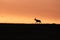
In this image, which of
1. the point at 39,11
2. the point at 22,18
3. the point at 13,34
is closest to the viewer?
the point at 13,34

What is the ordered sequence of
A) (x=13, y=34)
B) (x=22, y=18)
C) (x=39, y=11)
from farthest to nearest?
(x=39, y=11)
(x=22, y=18)
(x=13, y=34)

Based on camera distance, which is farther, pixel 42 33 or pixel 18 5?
pixel 18 5

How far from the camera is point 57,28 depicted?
4.19 ft

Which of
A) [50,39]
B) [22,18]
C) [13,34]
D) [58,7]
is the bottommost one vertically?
[50,39]

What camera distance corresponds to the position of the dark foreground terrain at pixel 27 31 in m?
1.18

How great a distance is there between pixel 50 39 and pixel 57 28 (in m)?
0.15

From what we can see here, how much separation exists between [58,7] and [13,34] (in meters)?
0.85

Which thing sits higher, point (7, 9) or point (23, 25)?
point (7, 9)

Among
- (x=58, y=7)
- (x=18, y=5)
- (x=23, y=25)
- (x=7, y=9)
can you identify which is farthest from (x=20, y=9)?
(x=58, y=7)

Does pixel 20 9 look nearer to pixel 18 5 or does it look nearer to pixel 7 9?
pixel 18 5

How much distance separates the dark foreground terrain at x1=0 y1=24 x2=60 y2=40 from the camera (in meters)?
1.18

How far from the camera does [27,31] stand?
1.22 meters

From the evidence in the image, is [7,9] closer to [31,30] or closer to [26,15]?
[26,15]

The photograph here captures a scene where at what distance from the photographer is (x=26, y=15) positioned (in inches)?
61.6
